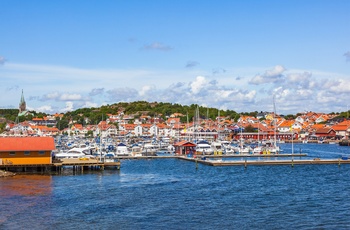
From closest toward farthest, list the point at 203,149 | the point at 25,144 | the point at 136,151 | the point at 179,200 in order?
the point at 179,200 < the point at 25,144 < the point at 203,149 < the point at 136,151

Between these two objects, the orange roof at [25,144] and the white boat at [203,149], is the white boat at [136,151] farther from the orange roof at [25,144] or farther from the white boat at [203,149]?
the orange roof at [25,144]

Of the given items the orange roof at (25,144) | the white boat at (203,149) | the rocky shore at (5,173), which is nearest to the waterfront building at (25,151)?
the orange roof at (25,144)

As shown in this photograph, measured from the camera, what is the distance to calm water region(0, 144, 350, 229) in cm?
3084

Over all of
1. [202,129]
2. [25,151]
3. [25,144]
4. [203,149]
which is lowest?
[203,149]

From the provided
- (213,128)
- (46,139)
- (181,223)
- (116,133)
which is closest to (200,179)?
(46,139)

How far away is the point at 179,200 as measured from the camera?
126 ft

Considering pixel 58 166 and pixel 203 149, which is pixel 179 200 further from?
pixel 203 149

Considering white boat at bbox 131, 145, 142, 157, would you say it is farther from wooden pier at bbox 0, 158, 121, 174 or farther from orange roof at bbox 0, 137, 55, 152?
orange roof at bbox 0, 137, 55, 152

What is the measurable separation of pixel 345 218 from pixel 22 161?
33.5m

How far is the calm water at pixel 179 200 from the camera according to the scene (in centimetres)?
3084

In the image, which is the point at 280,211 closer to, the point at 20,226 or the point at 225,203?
the point at 225,203

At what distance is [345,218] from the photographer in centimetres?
3194

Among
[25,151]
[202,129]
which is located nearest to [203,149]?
[25,151]

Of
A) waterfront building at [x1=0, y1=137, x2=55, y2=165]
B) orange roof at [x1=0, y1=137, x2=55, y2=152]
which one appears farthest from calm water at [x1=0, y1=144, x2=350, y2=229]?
orange roof at [x1=0, y1=137, x2=55, y2=152]
